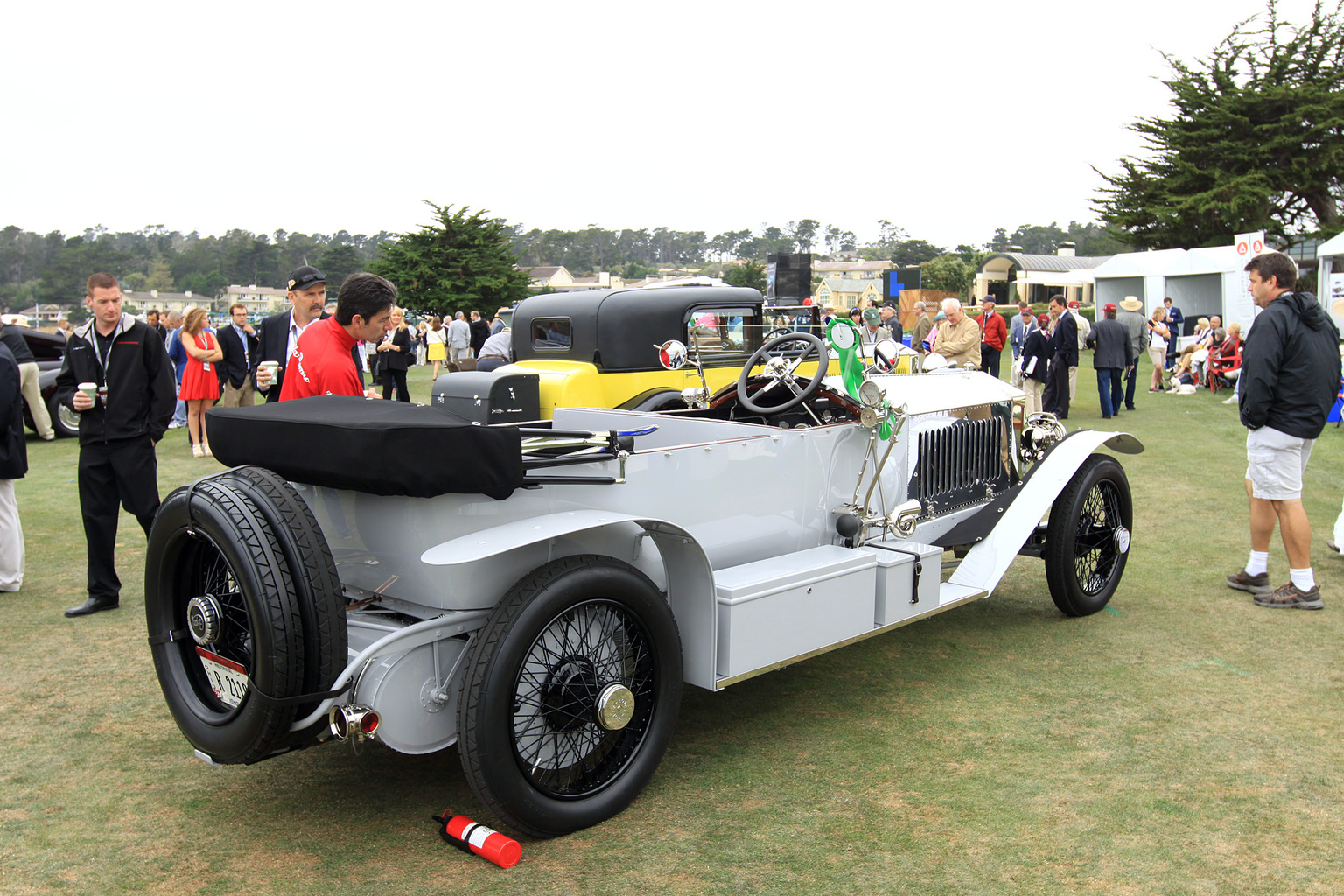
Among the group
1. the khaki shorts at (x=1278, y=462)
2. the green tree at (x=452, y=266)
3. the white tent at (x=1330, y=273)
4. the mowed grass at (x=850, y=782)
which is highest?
the green tree at (x=452, y=266)

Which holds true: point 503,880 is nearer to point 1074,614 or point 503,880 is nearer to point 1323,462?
point 1074,614

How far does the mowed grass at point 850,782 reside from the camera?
261 cm

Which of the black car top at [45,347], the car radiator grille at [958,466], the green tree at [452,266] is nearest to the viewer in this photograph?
the car radiator grille at [958,466]

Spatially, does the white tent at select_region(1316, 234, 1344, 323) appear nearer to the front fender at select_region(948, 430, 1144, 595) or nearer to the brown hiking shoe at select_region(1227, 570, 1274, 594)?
the brown hiking shoe at select_region(1227, 570, 1274, 594)

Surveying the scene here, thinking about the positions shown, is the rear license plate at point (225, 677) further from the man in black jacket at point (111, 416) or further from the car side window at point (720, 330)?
the car side window at point (720, 330)

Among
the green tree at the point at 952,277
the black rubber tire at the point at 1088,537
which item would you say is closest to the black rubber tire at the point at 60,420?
the black rubber tire at the point at 1088,537

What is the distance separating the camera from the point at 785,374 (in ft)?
13.8

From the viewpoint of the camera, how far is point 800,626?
337 centimetres

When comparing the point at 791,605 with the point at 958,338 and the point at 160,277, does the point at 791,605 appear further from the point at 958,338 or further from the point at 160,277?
the point at 160,277

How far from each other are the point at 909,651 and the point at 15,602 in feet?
15.9

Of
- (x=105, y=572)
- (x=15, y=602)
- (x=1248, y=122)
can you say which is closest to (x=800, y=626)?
(x=105, y=572)

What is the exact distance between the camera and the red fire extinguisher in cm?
263

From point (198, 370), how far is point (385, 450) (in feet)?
30.2

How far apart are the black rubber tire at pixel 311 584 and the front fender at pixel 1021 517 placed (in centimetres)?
283
